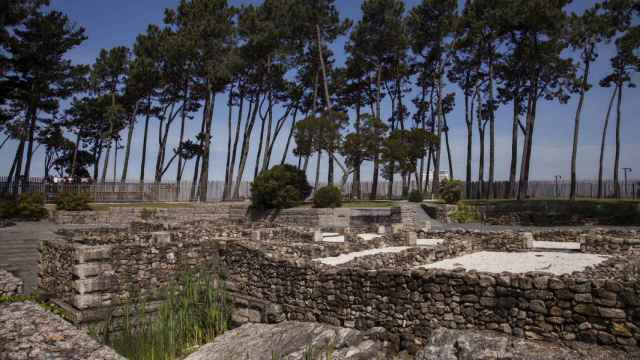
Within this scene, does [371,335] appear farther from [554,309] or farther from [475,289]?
[554,309]

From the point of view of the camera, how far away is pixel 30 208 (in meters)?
24.3

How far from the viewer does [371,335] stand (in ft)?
24.4

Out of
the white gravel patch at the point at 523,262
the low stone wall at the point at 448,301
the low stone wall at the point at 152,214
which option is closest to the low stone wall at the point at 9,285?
the low stone wall at the point at 448,301

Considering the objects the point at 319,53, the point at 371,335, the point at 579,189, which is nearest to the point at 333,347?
the point at 371,335

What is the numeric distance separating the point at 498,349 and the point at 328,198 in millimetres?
21189

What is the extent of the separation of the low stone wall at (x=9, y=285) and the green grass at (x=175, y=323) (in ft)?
9.76

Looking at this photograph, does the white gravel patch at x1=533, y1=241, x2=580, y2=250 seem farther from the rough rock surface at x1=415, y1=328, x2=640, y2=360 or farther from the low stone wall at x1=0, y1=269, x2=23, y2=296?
the low stone wall at x1=0, y1=269, x2=23, y2=296

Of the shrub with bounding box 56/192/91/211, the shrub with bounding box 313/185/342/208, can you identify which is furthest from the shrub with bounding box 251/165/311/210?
the shrub with bounding box 56/192/91/211

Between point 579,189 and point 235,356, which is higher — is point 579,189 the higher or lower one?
the higher one

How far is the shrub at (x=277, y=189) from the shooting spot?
93.1 feet

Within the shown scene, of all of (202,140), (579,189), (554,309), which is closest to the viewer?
(554,309)

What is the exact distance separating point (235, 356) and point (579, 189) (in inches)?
1439

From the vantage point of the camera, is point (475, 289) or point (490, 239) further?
point (490, 239)

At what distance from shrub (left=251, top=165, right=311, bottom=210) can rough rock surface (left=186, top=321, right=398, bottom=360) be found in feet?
64.7
